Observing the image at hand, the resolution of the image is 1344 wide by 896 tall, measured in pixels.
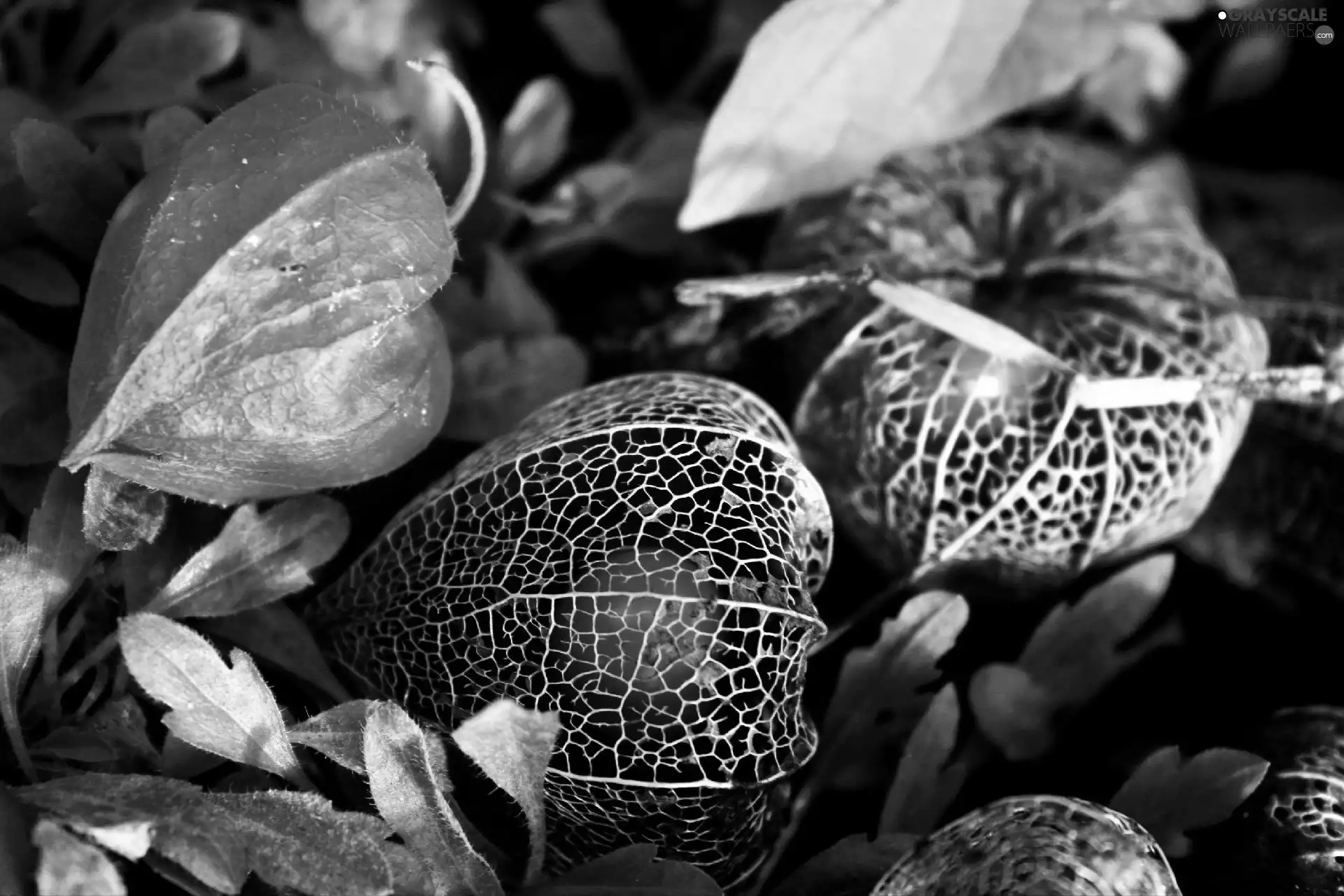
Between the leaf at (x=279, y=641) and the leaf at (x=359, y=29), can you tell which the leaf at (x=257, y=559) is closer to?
the leaf at (x=279, y=641)

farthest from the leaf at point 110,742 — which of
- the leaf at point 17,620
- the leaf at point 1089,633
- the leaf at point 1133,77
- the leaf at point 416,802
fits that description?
the leaf at point 1133,77

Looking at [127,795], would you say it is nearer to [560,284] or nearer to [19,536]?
[19,536]

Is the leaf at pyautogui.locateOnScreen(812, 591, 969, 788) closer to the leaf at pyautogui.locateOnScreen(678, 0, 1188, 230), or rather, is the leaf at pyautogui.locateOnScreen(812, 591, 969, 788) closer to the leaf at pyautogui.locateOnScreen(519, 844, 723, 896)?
the leaf at pyautogui.locateOnScreen(519, 844, 723, 896)

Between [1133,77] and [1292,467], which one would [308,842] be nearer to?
[1292,467]

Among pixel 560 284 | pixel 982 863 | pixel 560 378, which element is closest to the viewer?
pixel 982 863

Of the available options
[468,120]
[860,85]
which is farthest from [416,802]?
[860,85]

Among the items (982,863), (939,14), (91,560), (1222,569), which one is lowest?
(1222,569)

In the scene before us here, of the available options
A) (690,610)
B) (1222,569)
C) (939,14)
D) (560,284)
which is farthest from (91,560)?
(1222,569)
